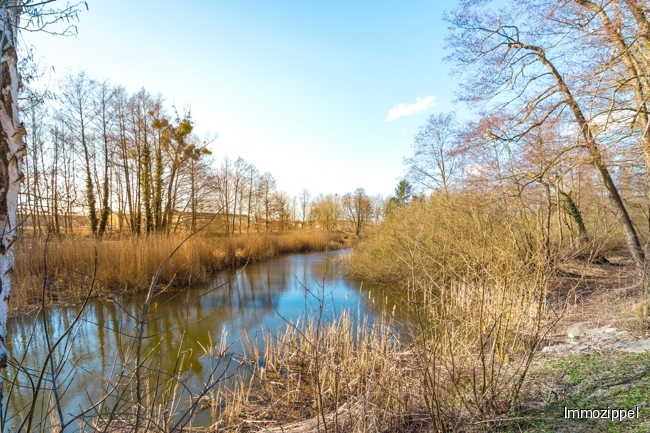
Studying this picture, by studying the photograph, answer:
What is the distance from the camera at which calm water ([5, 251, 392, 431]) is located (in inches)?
139

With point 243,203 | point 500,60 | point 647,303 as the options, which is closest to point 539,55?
point 500,60

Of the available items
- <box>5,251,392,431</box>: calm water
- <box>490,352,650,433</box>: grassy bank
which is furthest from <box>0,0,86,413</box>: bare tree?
<box>490,352,650,433</box>: grassy bank

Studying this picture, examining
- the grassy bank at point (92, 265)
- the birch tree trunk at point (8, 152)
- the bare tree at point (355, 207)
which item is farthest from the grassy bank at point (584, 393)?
the bare tree at point (355, 207)

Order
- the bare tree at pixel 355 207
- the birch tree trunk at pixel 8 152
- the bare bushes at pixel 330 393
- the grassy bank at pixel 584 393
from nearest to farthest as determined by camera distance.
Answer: the birch tree trunk at pixel 8 152
the grassy bank at pixel 584 393
the bare bushes at pixel 330 393
the bare tree at pixel 355 207

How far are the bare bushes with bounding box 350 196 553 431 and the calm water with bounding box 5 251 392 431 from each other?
2.17 ft

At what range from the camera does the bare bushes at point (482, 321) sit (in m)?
1.92

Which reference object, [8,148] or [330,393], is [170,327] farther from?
[8,148]

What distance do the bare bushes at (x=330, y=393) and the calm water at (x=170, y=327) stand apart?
16.3 inches

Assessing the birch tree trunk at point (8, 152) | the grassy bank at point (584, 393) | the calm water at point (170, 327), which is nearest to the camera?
the birch tree trunk at point (8, 152)

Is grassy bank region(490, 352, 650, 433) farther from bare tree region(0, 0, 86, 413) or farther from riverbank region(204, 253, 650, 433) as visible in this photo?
bare tree region(0, 0, 86, 413)

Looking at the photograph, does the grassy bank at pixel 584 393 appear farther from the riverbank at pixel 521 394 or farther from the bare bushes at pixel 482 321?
the bare bushes at pixel 482 321

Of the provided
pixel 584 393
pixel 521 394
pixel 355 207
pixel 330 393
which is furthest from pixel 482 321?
pixel 355 207

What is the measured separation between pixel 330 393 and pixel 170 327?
12.7 ft

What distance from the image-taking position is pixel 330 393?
3094mm
